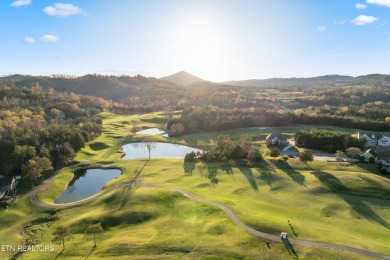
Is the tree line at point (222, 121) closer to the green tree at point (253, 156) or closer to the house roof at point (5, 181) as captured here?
the green tree at point (253, 156)

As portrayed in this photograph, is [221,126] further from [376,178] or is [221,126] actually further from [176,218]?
[176,218]

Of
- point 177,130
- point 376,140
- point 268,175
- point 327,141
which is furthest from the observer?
point 177,130

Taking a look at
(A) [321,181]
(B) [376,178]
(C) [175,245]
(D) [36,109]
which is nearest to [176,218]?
(C) [175,245]

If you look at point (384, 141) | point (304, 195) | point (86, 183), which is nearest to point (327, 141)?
point (384, 141)

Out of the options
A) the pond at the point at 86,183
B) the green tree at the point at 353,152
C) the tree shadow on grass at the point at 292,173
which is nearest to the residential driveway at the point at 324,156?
the green tree at the point at 353,152

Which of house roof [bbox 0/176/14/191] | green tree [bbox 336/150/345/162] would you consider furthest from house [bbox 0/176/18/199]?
green tree [bbox 336/150/345/162]

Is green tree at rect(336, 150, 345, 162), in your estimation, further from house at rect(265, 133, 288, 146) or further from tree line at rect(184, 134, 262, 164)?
house at rect(265, 133, 288, 146)

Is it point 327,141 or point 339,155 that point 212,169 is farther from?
point 327,141
